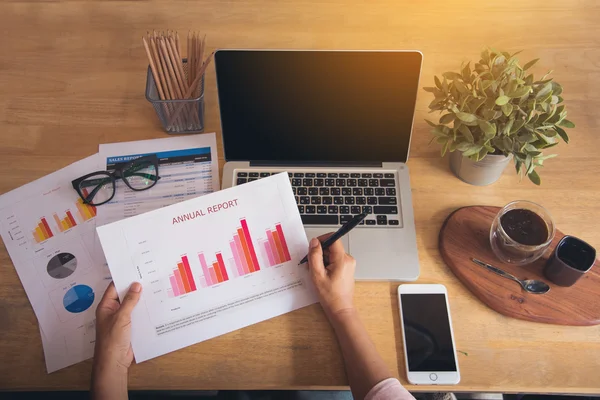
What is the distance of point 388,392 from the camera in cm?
76

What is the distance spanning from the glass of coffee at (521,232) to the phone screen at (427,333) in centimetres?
15

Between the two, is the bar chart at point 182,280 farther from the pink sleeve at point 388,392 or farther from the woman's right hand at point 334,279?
the pink sleeve at point 388,392

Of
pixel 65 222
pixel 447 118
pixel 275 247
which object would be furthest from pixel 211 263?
pixel 447 118

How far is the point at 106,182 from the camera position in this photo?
100 centimetres

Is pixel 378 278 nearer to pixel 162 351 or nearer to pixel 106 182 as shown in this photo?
pixel 162 351

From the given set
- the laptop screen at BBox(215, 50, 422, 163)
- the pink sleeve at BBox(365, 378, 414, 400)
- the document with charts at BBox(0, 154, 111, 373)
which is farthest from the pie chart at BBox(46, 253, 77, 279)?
the pink sleeve at BBox(365, 378, 414, 400)

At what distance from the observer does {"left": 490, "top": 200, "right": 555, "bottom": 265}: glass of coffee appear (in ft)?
2.80

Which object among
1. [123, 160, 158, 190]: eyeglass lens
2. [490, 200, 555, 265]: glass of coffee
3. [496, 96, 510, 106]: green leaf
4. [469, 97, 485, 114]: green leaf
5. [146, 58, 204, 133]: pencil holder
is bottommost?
[490, 200, 555, 265]: glass of coffee

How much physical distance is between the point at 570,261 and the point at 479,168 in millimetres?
237

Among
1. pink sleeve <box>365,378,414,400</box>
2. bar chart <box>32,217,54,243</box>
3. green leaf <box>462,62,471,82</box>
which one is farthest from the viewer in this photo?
bar chart <box>32,217,54,243</box>

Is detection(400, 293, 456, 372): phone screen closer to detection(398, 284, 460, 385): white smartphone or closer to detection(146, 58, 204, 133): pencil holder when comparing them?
detection(398, 284, 460, 385): white smartphone

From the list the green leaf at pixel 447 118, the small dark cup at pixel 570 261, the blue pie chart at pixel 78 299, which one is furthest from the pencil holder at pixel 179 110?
the small dark cup at pixel 570 261

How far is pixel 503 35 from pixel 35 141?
1149mm

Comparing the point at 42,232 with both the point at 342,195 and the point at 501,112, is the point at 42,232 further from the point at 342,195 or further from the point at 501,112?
the point at 501,112
